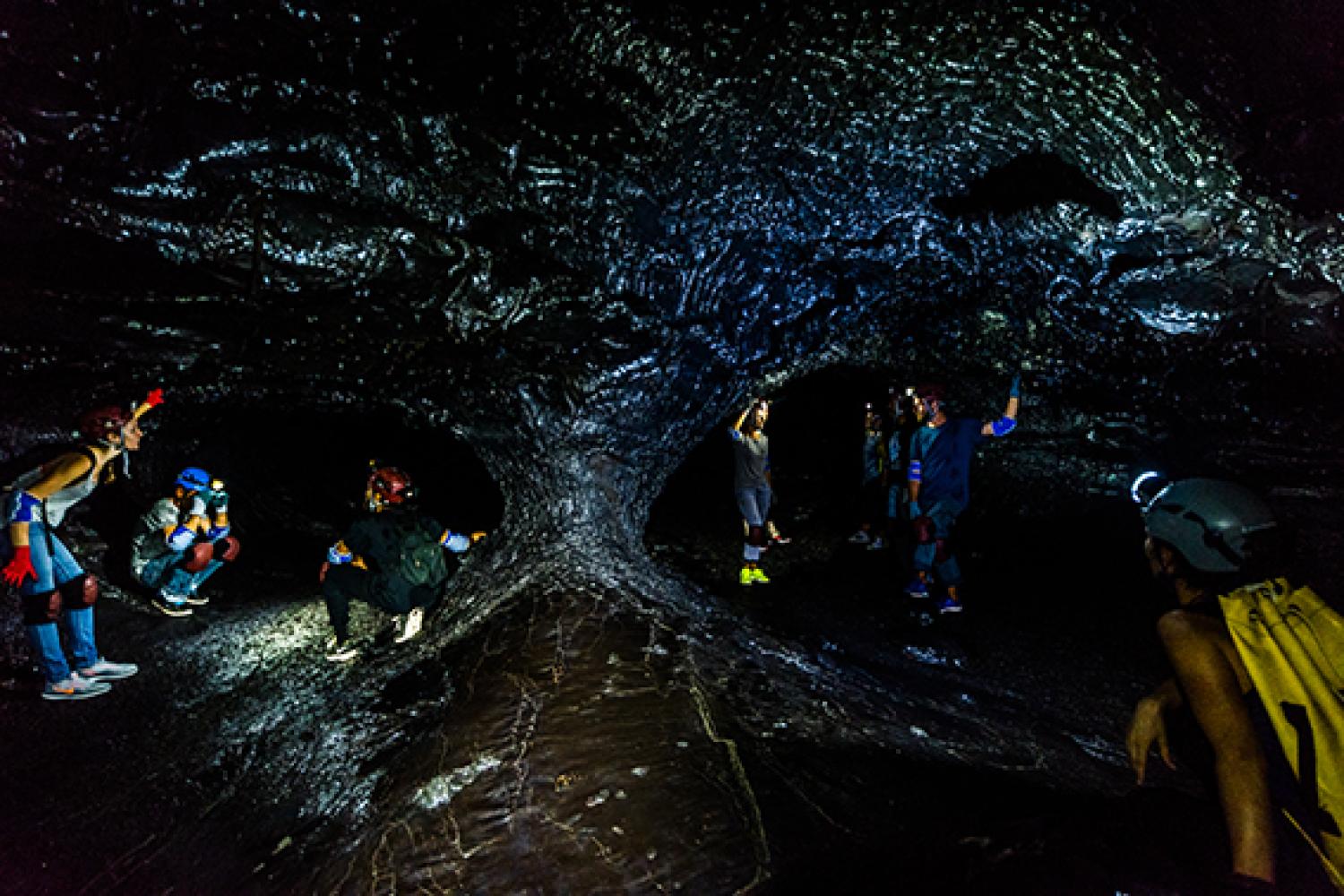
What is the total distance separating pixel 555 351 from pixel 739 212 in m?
2.16

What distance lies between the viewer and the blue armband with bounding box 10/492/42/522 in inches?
167

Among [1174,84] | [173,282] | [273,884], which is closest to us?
[273,884]

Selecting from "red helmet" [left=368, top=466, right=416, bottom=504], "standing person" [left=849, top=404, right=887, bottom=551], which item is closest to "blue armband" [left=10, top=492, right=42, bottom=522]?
"red helmet" [left=368, top=466, right=416, bottom=504]

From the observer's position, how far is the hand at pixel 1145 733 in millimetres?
1919

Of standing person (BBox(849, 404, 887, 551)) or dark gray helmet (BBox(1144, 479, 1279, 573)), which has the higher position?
dark gray helmet (BBox(1144, 479, 1279, 573))

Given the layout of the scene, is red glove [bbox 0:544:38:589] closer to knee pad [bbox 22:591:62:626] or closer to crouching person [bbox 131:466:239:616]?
knee pad [bbox 22:591:62:626]

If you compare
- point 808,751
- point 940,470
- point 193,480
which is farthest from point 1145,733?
point 193,480

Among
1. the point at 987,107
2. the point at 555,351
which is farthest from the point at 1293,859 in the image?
the point at 555,351

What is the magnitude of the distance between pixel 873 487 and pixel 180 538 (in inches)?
318

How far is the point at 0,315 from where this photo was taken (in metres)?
5.08

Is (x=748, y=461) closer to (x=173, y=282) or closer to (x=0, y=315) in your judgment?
(x=173, y=282)

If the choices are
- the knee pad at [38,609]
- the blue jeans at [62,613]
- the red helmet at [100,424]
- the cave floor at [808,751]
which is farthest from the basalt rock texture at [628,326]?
the red helmet at [100,424]

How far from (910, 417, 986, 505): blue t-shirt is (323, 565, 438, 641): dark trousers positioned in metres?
4.64

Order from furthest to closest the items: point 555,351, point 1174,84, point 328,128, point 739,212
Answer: point 555,351 < point 739,212 < point 328,128 < point 1174,84
